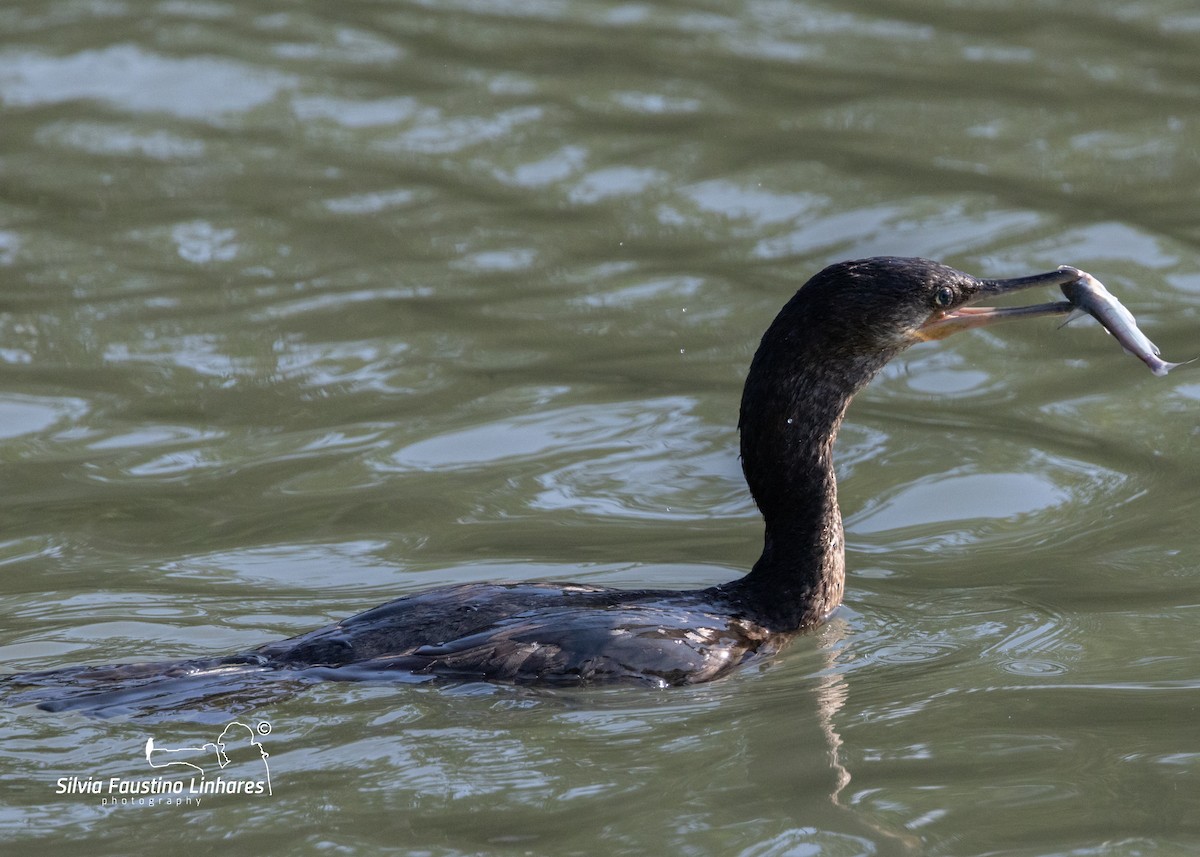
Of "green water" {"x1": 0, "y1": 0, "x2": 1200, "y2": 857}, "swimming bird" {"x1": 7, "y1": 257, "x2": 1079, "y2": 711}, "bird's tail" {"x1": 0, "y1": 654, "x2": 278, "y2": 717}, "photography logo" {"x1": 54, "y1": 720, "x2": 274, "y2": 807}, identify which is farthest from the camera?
"swimming bird" {"x1": 7, "y1": 257, "x2": 1079, "y2": 711}

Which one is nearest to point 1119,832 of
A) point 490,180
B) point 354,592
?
point 354,592

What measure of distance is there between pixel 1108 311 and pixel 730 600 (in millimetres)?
1723

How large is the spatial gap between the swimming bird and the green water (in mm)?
118

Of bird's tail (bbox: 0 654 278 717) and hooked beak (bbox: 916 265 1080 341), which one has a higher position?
hooked beak (bbox: 916 265 1080 341)

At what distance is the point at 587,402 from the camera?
859 centimetres

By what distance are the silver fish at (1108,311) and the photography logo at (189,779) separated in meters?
3.27

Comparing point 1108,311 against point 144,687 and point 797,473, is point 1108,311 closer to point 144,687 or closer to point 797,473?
point 797,473

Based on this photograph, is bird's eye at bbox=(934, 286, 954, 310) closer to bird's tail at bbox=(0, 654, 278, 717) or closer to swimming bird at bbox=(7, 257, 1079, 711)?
swimming bird at bbox=(7, 257, 1079, 711)

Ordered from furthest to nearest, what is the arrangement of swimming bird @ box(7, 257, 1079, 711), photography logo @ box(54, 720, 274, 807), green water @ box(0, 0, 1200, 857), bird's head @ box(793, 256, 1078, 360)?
bird's head @ box(793, 256, 1078, 360) → swimming bird @ box(7, 257, 1079, 711) → green water @ box(0, 0, 1200, 857) → photography logo @ box(54, 720, 274, 807)

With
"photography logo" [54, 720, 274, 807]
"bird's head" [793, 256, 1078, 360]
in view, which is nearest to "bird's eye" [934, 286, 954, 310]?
"bird's head" [793, 256, 1078, 360]

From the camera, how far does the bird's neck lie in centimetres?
644

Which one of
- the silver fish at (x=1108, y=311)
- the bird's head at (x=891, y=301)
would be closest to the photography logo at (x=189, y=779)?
the bird's head at (x=891, y=301)

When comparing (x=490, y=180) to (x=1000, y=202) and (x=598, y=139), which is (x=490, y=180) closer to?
(x=598, y=139)

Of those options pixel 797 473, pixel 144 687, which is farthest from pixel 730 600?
pixel 144 687
